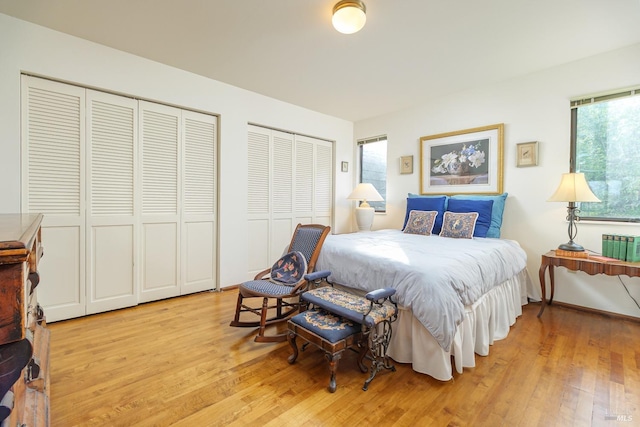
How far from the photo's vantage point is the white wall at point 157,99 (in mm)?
2324

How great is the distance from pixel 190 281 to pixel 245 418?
87.8 inches

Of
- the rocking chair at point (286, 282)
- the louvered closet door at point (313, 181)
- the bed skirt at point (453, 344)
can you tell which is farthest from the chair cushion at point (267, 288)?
the louvered closet door at point (313, 181)

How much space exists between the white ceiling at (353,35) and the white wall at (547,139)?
16cm

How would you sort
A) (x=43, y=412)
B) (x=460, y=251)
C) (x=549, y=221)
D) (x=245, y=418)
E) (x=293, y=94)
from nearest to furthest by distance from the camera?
(x=43, y=412) → (x=245, y=418) → (x=460, y=251) → (x=549, y=221) → (x=293, y=94)

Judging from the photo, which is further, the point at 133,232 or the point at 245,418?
the point at 133,232

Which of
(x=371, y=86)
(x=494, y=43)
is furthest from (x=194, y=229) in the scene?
(x=494, y=43)

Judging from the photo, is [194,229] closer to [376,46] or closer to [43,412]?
[43,412]

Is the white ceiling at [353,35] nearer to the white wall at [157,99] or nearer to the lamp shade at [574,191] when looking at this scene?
the white wall at [157,99]

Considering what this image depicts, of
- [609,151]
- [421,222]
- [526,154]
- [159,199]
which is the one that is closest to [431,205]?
[421,222]

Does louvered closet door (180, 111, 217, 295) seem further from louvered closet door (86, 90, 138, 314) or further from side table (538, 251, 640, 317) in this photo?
side table (538, 251, 640, 317)

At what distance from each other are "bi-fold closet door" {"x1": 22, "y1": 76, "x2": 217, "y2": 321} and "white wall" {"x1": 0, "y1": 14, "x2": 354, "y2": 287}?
0.10m

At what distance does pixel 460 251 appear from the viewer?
2.34 metres

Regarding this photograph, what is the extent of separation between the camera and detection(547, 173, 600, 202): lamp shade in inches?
103

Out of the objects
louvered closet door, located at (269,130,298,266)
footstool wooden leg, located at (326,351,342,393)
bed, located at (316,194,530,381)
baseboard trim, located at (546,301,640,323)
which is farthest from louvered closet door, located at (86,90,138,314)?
baseboard trim, located at (546,301,640,323)
